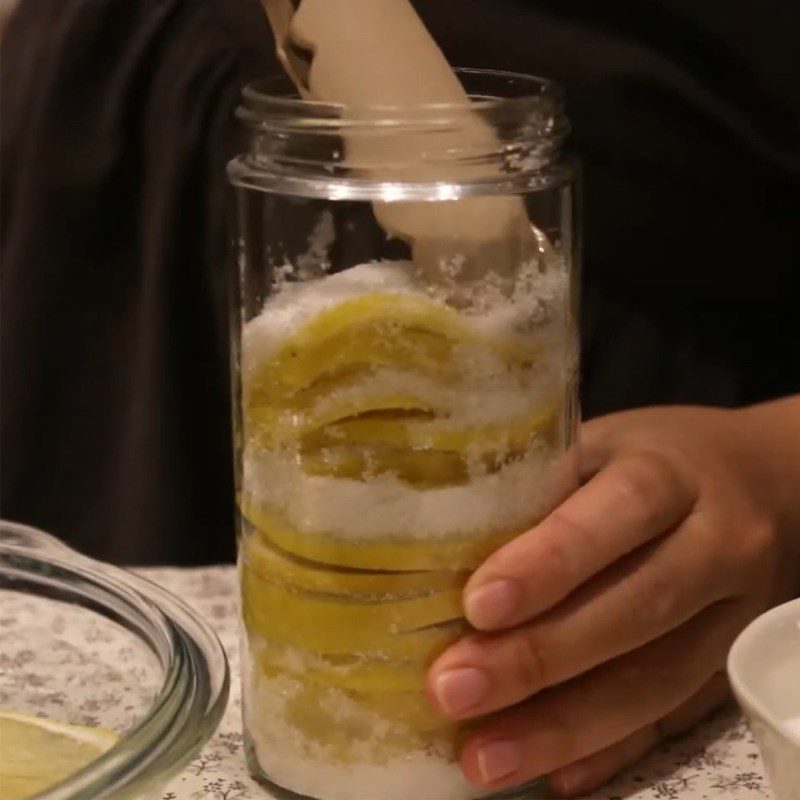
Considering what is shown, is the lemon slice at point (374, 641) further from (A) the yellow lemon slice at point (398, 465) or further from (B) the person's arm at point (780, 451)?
(B) the person's arm at point (780, 451)

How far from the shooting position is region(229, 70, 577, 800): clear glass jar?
36 cm

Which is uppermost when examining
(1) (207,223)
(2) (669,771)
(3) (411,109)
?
(3) (411,109)

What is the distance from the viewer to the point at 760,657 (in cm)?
35

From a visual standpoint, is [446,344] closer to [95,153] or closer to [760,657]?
[760,657]

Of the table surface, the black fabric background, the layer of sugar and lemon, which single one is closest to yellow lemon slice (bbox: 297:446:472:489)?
the layer of sugar and lemon

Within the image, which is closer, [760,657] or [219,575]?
[760,657]

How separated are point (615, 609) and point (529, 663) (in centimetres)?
3

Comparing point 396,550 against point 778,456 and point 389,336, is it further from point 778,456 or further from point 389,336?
point 778,456

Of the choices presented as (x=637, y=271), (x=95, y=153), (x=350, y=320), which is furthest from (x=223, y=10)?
(x=350, y=320)

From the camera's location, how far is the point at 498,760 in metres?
0.38

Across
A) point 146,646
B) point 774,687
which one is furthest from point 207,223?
point 774,687

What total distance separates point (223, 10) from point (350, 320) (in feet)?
1.17

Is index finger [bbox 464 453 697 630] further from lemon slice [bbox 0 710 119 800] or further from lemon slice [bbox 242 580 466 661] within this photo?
lemon slice [bbox 0 710 119 800]

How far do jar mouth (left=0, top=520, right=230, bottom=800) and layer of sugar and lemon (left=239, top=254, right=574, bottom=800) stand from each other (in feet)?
0.09
